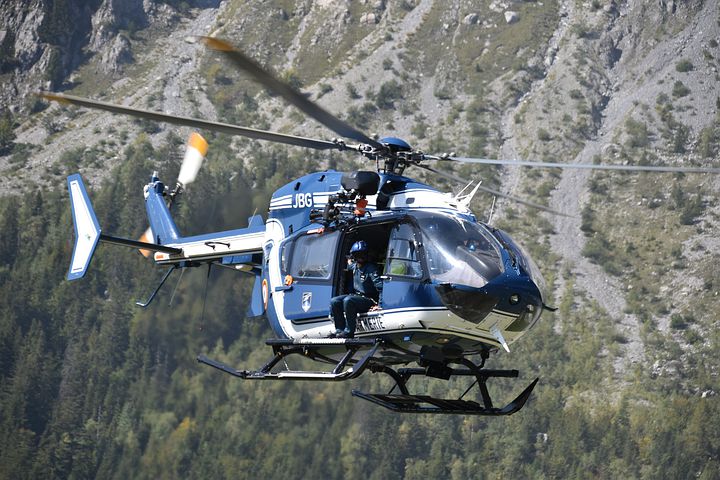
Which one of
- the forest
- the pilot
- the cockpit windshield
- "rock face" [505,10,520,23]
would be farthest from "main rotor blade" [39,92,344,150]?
"rock face" [505,10,520,23]

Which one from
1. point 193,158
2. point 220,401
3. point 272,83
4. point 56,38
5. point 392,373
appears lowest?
point 220,401

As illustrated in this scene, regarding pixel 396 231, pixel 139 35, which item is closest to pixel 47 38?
pixel 139 35

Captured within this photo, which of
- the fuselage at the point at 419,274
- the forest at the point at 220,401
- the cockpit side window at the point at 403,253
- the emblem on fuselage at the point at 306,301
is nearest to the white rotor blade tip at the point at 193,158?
the fuselage at the point at 419,274

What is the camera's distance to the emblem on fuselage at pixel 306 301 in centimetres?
1978

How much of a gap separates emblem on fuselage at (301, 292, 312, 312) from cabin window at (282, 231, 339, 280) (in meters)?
0.27

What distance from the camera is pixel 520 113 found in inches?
3647

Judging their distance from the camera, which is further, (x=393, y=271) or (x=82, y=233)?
(x=82, y=233)

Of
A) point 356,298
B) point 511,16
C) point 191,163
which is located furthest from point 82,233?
point 511,16

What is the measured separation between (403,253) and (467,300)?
123 cm

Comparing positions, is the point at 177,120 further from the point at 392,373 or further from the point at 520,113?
the point at 520,113

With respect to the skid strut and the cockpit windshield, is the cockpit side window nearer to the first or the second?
the cockpit windshield

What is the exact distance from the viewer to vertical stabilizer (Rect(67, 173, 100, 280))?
77.6ft

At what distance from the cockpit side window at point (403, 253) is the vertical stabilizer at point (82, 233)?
274 inches

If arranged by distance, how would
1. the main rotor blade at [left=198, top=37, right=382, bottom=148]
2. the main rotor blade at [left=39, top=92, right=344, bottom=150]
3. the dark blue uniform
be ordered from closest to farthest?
1. the main rotor blade at [left=198, top=37, right=382, bottom=148]
2. the main rotor blade at [left=39, top=92, right=344, bottom=150]
3. the dark blue uniform
